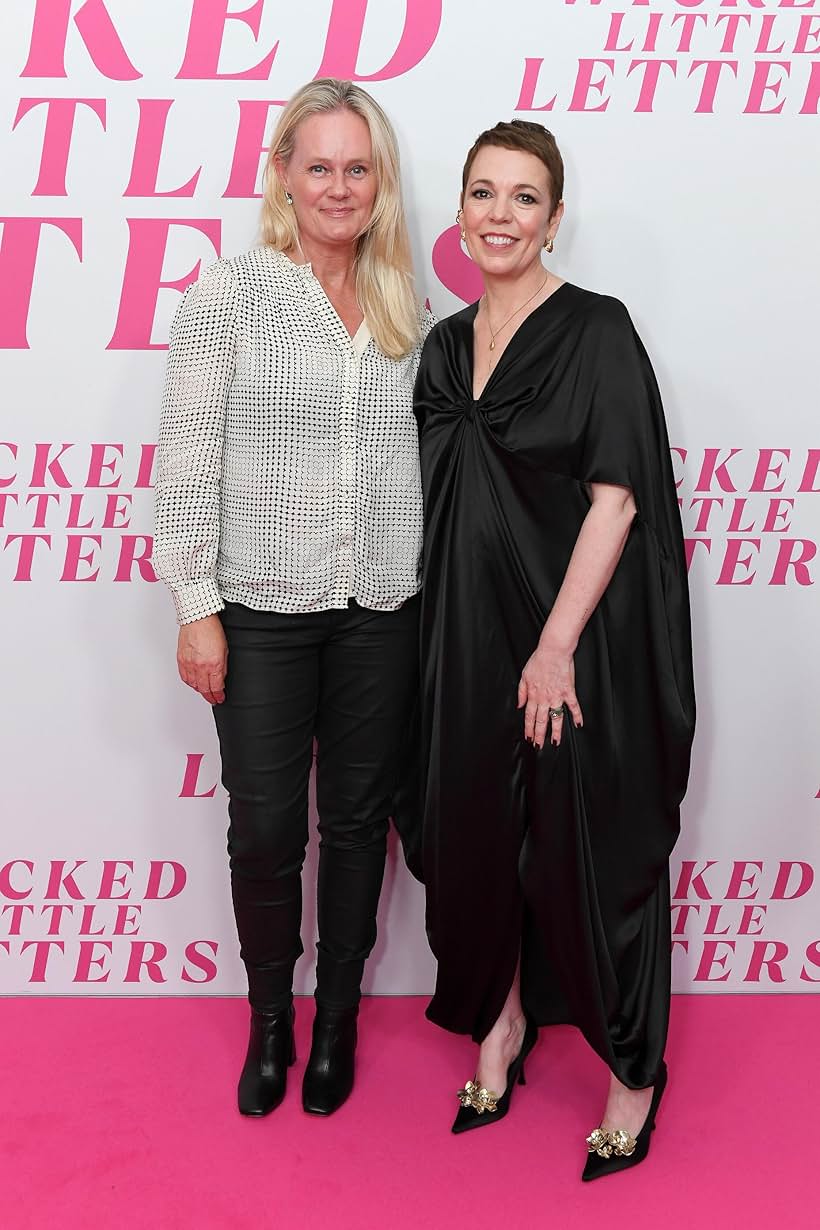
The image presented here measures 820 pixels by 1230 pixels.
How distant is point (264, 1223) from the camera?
5.96ft

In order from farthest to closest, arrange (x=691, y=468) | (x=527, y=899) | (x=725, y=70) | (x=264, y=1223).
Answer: (x=691, y=468), (x=725, y=70), (x=527, y=899), (x=264, y=1223)

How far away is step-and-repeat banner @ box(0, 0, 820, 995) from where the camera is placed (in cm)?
216

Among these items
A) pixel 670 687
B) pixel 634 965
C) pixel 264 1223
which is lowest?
pixel 264 1223

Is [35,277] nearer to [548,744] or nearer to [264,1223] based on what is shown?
[548,744]

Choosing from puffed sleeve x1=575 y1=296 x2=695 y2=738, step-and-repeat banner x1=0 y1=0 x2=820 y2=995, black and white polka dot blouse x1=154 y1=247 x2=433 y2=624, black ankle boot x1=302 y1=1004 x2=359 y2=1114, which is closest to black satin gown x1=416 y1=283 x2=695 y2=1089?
puffed sleeve x1=575 y1=296 x2=695 y2=738

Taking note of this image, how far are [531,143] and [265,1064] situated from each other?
165cm

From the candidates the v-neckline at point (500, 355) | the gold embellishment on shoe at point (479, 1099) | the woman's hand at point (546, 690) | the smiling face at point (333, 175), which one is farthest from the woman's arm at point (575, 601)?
the gold embellishment on shoe at point (479, 1099)

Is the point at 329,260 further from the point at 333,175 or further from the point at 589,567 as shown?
the point at 589,567

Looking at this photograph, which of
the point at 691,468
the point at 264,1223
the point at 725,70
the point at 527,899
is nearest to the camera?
the point at 264,1223

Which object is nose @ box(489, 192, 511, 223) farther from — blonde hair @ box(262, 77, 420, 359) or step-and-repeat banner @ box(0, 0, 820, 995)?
step-and-repeat banner @ box(0, 0, 820, 995)

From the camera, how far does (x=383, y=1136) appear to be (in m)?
2.03

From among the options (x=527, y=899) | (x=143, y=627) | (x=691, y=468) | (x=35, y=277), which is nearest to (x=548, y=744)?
(x=527, y=899)

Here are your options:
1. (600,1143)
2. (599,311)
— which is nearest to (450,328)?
(599,311)

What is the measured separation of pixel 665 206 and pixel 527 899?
52.4 inches
